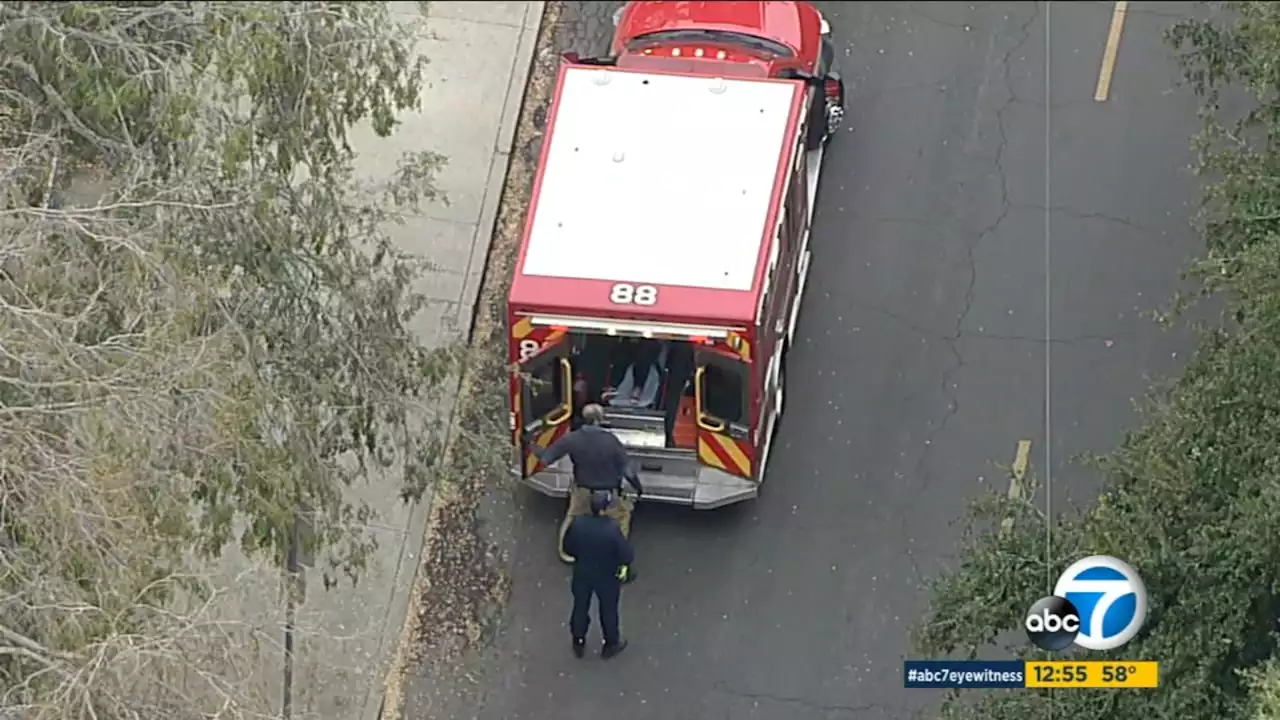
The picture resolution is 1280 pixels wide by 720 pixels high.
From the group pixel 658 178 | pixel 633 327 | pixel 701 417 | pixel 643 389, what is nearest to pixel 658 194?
pixel 658 178

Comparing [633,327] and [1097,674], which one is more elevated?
[633,327]

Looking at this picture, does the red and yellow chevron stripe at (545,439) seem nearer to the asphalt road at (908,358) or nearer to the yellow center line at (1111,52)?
the asphalt road at (908,358)

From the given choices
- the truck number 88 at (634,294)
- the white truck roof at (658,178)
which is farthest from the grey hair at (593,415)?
the white truck roof at (658,178)

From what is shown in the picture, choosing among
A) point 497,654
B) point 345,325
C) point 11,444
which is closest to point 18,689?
point 11,444

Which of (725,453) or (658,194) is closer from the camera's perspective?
(658,194)

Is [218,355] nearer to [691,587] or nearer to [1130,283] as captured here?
[691,587]

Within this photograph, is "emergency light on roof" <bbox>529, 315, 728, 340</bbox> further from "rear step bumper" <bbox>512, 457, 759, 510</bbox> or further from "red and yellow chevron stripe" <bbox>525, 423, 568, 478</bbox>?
"rear step bumper" <bbox>512, 457, 759, 510</bbox>

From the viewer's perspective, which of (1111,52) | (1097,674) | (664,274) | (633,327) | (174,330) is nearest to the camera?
(1097,674)

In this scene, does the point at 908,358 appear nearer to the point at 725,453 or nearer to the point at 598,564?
the point at 725,453
